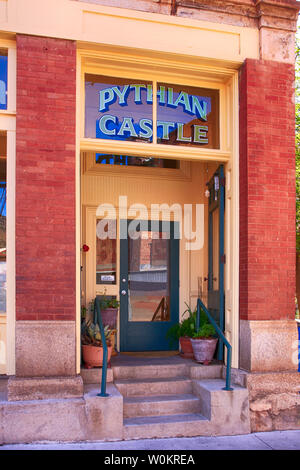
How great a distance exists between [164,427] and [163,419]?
5.7 inches

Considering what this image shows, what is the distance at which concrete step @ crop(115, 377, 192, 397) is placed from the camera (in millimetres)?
5633

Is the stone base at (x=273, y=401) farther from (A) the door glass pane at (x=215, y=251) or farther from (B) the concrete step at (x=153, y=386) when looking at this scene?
(A) the door glass pane at (x=215, y=251)

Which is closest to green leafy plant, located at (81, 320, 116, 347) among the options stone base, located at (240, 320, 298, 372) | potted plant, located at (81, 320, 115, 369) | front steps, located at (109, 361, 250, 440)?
potted plant, located at (81, 320, 115, 369)

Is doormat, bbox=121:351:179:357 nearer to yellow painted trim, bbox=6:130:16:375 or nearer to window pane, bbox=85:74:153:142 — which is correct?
yellow painted trim, bbox=6:130:16:375

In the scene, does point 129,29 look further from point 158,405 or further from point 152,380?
point 158,405

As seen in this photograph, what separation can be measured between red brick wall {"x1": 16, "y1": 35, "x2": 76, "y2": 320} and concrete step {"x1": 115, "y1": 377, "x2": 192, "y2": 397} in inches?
45.7

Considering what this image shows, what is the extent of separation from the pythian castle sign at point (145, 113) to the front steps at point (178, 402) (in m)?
2.98

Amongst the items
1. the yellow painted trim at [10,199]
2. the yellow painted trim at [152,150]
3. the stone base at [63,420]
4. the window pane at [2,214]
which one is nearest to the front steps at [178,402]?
the stone base at [63,420]

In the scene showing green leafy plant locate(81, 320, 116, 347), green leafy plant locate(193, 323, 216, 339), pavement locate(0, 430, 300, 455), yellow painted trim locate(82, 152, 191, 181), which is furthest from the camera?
yellow painted trim locate(82, 152, 191, 181)

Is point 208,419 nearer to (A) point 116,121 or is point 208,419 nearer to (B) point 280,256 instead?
(B) point 280,256

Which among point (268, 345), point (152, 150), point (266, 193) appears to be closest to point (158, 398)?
point (268, 345)

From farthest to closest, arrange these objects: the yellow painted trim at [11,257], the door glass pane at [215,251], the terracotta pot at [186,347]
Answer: the door glass pane at [215,251], the terracotta pot at [186,347], the yellow painted trim at [11,257]

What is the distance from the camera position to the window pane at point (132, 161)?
24.3 feet

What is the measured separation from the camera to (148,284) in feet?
24.6
